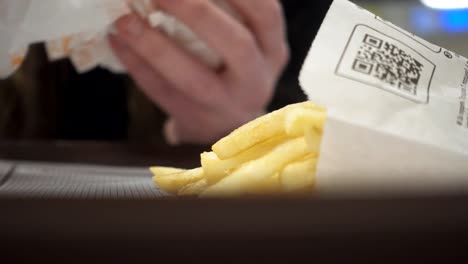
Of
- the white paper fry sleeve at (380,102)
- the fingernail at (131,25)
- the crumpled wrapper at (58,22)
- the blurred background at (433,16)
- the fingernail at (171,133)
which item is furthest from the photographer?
the blurred background at (433,16)

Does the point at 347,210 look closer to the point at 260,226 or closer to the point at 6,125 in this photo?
the point at 260,226

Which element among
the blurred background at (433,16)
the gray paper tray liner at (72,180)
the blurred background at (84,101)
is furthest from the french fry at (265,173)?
the blurred background at (433,16)

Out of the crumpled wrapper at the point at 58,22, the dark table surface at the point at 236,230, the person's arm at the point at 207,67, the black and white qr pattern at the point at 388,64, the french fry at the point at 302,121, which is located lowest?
the person's arm at the point at 207,67

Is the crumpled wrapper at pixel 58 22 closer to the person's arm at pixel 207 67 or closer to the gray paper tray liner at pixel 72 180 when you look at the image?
the person's arm at pixel 207 67

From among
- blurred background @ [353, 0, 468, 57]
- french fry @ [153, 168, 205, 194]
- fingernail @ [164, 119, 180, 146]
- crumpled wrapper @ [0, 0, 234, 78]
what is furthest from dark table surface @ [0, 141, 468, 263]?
blurred background @ [353, 0, 468, 57]

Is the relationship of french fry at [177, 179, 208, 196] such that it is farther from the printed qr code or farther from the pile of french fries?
the printed qr code

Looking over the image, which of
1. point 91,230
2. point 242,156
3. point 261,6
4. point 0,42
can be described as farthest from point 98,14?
point 91,230

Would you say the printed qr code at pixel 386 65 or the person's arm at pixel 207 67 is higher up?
the printed qr code at pixel 386 65

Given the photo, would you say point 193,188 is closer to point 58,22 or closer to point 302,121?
point 302,121
